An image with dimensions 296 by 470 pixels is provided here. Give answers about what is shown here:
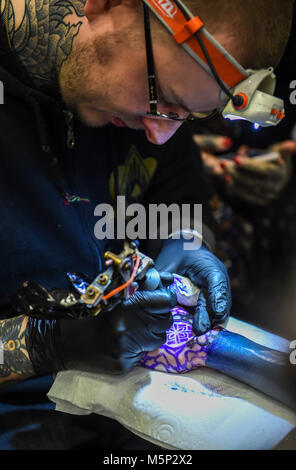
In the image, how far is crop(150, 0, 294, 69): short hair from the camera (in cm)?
84

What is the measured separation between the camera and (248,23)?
85 cm

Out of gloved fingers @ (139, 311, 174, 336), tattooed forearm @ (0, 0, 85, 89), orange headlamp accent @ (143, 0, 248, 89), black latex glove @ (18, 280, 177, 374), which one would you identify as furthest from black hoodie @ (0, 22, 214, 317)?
orange headlamp accent @ (143, 0, 248, 89)

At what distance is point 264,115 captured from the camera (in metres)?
0.88

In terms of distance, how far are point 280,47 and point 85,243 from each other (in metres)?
0.72

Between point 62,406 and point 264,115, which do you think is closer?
point 264,115

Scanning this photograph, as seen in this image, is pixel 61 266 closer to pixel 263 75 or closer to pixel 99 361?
pixel 99 361

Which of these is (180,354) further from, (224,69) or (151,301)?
(224,69)

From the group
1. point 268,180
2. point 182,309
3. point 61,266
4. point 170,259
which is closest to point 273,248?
point 268,180

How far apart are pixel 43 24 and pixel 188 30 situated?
0.41 m

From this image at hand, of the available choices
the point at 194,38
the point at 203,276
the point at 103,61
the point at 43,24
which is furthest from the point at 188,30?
the point at 203,276

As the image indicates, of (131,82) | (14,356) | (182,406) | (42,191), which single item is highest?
(131,82)

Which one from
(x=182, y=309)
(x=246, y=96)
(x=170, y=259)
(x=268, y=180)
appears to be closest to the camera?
(x=246, y=96)

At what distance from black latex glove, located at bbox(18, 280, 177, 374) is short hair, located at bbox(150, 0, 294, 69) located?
22.7 inches

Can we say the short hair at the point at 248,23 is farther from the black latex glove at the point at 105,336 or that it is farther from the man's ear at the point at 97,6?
the black latex glove at the point at 105,336
